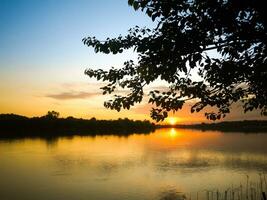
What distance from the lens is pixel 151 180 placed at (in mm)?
38031

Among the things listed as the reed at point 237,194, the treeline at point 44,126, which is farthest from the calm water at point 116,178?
the treeline at point 44,126

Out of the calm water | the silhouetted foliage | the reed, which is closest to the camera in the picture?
the reed

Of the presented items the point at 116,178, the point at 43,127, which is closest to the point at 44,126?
the point at 43,127

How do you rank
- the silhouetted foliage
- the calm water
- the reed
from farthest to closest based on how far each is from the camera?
the silhouetted foliage < the calm water < the reed

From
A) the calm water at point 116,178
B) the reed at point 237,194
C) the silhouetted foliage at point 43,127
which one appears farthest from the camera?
the silhouetted foliage at point 43,127

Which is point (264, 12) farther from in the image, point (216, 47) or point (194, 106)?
point (194, 106)

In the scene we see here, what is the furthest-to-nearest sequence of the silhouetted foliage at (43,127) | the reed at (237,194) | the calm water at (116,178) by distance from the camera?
the silhouetted foliage at (43,127) → the calm water at (116,178) → the reed at (237,194)

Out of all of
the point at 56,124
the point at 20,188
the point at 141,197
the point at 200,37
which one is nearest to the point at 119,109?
the point at 200,37

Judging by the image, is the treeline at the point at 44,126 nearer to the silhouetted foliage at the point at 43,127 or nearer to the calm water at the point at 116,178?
the silhouetted foliage at the point at 43,127

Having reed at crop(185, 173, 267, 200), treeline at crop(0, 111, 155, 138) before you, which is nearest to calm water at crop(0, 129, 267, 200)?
reed at crop(185, 173, 267, 200)

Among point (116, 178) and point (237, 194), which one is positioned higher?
point (237, 194)

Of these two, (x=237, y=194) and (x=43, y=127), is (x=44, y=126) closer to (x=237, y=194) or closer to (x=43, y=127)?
(x=43, y=127)

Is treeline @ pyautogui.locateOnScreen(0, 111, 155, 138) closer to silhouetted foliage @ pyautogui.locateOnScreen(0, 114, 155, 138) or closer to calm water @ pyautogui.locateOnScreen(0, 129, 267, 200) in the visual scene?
silhouetted foliage @ pyautogui.locateOnScreen(0, 114, 155, 138)

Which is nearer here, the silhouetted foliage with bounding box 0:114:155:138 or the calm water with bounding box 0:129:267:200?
the calm water with bounding box 0:129:267:200
